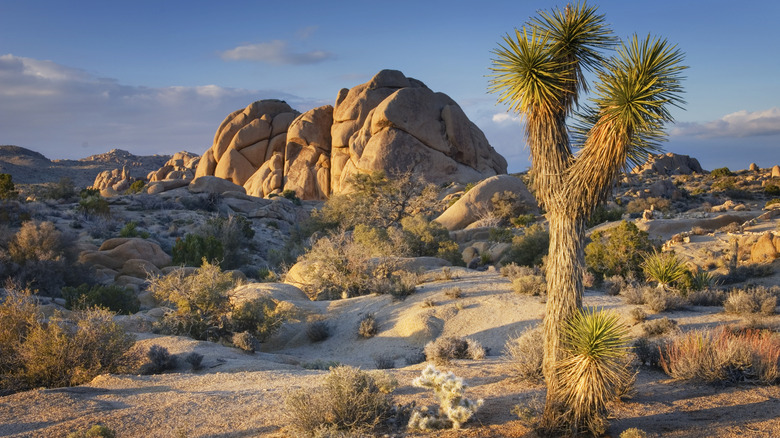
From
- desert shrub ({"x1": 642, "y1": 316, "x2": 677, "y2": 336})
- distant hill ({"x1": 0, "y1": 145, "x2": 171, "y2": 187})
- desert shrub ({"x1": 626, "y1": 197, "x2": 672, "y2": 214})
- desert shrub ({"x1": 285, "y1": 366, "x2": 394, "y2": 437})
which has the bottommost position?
desert shrub ({"x1": 285, "y1": 366, "x2": 394, "y2": 437})

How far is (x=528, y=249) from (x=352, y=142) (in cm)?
3220

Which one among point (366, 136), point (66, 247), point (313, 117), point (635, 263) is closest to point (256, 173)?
point (313, 117)

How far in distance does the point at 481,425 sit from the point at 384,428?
1.13m

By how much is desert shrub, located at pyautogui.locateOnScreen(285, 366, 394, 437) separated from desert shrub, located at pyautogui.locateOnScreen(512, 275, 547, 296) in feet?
28.7

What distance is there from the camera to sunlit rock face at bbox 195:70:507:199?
4853 centimetres

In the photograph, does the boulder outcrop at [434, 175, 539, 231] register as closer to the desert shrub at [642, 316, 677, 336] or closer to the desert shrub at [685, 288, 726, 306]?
the desert shrub at [685, 288, 726, 306]

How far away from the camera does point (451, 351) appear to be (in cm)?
1113

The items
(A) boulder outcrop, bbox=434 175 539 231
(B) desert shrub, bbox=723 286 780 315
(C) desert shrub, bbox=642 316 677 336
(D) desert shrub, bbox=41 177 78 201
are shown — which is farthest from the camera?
(D) desert shrub, bbox=41 177 78 201

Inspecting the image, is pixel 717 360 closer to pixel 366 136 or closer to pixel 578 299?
pixel 578 299

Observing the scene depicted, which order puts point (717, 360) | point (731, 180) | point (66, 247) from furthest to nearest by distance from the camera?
point (731, 180)
point (66, 247)
point (717, 360)

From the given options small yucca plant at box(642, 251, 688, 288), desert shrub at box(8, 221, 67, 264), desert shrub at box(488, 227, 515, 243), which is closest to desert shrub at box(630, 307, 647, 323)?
small yucca plant at box(642, 251, 688, 288)

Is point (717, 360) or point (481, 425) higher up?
point (717, 360)

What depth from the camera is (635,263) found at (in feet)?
55.4

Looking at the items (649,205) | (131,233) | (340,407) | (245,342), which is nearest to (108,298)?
(245,342)
